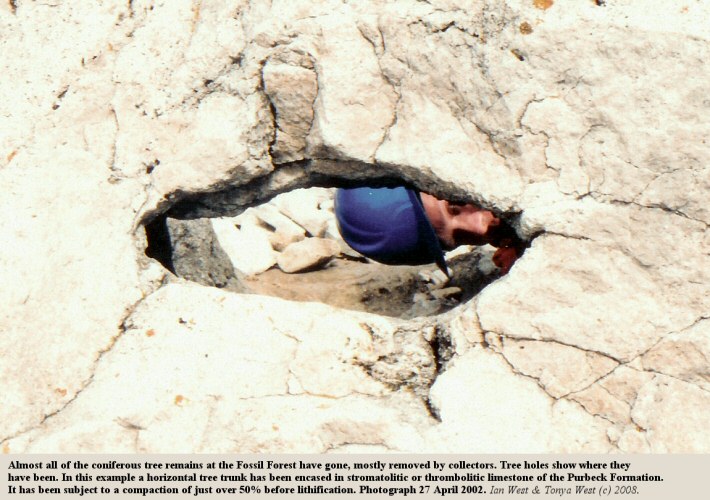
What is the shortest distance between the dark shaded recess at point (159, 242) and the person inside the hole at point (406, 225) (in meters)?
1.03

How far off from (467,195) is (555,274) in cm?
27

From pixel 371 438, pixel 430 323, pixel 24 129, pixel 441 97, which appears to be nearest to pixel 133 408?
pixel 371 438

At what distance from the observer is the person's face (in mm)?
3359

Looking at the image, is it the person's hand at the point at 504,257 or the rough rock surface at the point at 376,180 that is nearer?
the rough rock surface at the point at 376,180

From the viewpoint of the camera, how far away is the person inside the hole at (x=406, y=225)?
338 cm

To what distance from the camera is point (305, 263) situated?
12.5 ft

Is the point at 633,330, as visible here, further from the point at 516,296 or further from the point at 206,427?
the point at 206,427

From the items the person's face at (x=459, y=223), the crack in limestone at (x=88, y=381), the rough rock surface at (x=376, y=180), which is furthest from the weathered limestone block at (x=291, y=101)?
the person's face at (x=459, y=223)

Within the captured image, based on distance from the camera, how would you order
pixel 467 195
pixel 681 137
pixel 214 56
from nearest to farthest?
1. pixel 681 137
2. pixel 467 195
3. pixel 214 56

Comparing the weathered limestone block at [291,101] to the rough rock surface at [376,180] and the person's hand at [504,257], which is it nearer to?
the rough rock surface at [376,180]

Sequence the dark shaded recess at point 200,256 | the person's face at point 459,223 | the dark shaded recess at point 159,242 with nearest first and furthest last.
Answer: the dark shaded recess at point 159,242 → the dark shaded recess at point 200,256 → the person's face at point 459,223

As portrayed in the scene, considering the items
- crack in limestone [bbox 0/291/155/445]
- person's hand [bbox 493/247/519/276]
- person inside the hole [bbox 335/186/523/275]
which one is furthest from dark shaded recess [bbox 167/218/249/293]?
person's hand [bbox 493/247/519/276]

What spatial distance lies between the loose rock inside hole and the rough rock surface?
298mm

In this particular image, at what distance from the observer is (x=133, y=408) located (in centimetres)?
198
